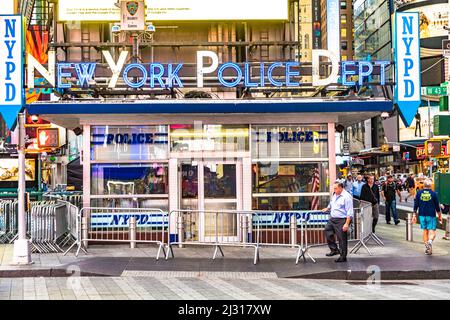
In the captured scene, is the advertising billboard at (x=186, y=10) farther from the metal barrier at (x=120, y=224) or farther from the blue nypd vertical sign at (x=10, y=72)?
the metal barrier at (x=120, y=224)

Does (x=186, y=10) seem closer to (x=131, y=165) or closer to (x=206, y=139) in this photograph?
(x=206, y=139)

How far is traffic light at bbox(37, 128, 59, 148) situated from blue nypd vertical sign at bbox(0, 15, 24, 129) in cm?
133

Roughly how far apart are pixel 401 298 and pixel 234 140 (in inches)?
321

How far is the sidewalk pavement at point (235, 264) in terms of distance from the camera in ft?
44.2

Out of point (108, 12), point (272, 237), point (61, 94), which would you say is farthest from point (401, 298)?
point (108, 12)

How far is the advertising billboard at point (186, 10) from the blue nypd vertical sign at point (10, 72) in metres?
4.70

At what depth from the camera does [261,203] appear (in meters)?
18.0

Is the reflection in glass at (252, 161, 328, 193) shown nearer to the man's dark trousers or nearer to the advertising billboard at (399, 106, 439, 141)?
the man's dark trousers

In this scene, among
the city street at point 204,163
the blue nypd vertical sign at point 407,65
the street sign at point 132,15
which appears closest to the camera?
the city street at point 204,163

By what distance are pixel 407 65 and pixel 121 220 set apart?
867cm

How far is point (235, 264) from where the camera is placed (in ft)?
48.3

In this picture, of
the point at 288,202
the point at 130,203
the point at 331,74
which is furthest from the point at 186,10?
the point at 288,202

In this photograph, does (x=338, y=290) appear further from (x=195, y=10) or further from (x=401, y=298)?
(x=195, y=10)

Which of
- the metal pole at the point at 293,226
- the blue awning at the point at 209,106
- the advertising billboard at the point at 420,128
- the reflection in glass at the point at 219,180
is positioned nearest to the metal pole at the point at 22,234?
the blue awning at the point at 209,106
